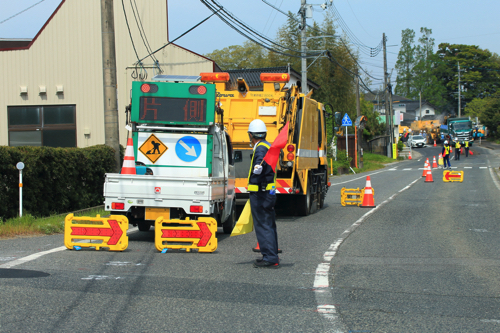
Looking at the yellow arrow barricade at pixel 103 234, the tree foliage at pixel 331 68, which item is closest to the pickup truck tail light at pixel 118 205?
the yellow arrow barricade at pixel 103 234

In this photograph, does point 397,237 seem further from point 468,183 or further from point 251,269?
point 468,183

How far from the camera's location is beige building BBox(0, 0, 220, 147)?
2562cm

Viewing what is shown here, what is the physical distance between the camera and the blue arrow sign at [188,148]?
9.89 meters

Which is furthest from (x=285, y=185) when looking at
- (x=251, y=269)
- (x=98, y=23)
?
(x=98, y=23)

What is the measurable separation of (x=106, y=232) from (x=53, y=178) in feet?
14.3

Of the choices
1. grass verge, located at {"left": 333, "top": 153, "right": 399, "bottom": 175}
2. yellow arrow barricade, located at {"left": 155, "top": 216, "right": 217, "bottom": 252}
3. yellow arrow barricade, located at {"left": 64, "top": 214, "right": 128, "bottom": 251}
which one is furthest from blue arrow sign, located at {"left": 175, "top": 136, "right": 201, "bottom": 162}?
grass verge, located at {"left": 333, "top": 153, "right": 399, "bottom": 175}

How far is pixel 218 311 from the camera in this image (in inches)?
196

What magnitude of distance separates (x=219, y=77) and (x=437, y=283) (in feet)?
28.8

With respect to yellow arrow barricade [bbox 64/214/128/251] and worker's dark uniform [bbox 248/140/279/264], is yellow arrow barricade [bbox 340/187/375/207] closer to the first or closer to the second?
worker's dark uniform [bbox 248/140/279/264]

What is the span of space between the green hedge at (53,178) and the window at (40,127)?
12.6 meters

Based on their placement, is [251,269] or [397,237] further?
[397,237]

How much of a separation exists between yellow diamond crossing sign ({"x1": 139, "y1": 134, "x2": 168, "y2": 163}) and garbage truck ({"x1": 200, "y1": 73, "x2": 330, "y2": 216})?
2874 mm

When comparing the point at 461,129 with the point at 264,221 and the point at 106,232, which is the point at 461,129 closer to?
the point at 264,221

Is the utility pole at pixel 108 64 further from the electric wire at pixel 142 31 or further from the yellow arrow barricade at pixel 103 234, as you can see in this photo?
the electric wire at pixel 142 31
